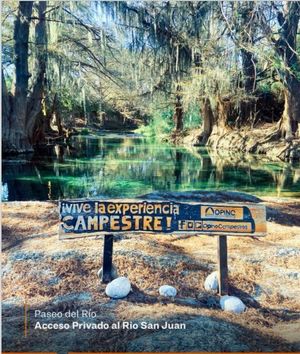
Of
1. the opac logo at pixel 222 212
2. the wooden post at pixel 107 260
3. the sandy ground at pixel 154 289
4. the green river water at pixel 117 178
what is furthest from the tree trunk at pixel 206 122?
the wooden post at pixel 107 260

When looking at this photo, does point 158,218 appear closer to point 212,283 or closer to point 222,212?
point 222,212

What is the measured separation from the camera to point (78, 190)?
4.28 metres

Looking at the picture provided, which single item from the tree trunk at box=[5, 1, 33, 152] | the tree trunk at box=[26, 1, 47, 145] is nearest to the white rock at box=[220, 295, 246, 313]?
the tree trunk at box=[26, 1, 47, 145]

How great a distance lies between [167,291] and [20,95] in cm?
423

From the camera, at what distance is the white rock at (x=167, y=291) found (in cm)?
267

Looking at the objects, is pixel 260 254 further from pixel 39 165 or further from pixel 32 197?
pixel 39 165

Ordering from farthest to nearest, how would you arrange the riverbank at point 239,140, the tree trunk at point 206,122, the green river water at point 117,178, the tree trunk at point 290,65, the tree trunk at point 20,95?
the riverbank at point 239,140, the tree trunk at point 206,122, the tree trunk at point 20,95, the green river water at point 117,178, the tree trunk at point 290,65

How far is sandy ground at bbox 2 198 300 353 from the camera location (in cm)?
245

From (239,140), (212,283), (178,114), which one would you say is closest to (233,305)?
(212,283)

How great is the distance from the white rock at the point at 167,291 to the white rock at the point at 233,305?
32 centimetres

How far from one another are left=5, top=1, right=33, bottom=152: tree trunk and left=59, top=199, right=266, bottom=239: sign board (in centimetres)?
300

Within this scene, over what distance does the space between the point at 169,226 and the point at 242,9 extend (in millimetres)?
2159

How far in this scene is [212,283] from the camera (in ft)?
9.00

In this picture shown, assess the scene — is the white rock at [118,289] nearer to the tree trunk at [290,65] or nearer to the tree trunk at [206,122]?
the tree trunk at [290,65]
